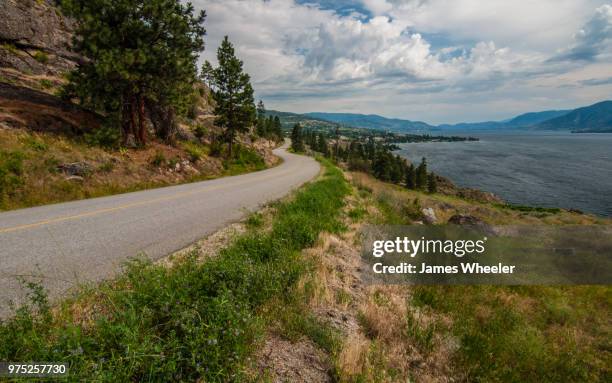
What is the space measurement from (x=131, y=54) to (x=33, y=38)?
32.9 feet

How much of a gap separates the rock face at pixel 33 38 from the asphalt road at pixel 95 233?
41.6 feet

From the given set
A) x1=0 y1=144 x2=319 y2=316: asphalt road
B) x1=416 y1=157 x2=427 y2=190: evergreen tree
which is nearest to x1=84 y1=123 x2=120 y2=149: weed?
x1=0 y1=144 x2=319 y2=316: asphalt road

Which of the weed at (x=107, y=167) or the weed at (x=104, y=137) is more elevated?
the weed at (x=104, y=137)

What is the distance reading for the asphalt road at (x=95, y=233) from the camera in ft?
16.1

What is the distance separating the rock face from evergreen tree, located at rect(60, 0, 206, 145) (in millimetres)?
3156

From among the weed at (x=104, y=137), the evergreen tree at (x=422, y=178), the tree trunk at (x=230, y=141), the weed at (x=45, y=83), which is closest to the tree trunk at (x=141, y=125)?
the weed at (x=104, y=137)

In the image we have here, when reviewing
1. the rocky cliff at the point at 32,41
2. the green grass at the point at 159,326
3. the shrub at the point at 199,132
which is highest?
the rocky cliff at the point at 32,41

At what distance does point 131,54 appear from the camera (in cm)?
1453

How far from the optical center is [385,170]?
90500 mm

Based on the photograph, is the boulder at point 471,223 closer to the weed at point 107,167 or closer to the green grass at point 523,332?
the green grass at point 523,332

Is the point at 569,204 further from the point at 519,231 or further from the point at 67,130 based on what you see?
the point at 67,130

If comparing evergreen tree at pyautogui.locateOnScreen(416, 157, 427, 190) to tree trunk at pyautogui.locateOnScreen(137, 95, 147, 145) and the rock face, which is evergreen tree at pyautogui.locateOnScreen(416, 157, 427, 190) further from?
the rock face

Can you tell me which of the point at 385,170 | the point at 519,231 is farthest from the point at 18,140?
the point at 385,170

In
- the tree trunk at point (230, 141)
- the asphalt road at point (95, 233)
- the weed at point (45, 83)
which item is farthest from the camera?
the tree trunk at point (230, 141)
